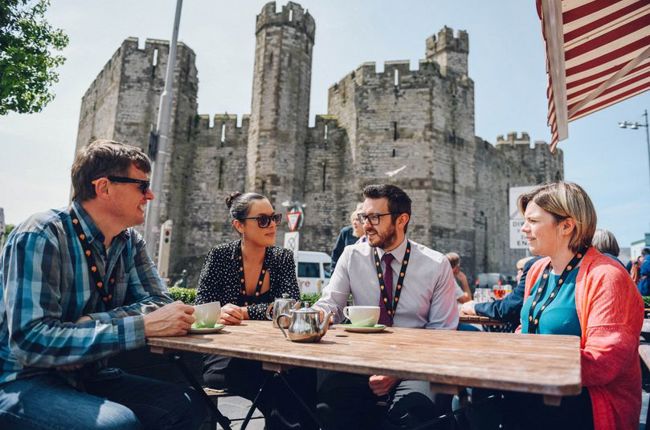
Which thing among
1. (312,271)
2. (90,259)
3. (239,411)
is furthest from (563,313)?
(312,271)

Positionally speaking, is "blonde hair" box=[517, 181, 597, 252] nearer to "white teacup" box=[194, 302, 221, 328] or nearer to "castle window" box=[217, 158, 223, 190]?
"white teacup" box=[194, 302, 221, 328]

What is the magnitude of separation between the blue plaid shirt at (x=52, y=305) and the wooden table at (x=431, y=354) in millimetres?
211

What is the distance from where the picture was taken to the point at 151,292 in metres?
2.38

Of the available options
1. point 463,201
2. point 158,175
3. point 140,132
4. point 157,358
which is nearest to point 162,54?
point 140,132

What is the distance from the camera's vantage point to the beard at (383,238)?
2.73 meters

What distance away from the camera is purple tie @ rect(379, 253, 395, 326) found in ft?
8.73

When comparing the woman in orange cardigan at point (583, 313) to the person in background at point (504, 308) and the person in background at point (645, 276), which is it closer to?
the person in background at point (504, 308)

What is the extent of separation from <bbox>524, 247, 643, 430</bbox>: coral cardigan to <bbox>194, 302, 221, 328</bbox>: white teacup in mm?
1558

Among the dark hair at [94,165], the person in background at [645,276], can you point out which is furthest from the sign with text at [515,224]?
the dark hair at [94,165]

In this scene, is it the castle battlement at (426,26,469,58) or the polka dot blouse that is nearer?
the polka dot blouse

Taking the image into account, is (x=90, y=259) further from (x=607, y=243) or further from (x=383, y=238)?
(x=607, y=243)

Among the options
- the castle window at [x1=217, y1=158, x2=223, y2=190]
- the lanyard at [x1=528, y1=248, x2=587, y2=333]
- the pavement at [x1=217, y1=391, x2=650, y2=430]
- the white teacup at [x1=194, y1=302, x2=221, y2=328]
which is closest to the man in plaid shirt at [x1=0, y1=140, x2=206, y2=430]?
the white teacup at [x1=194, y1=302, x2=221, y2=328]

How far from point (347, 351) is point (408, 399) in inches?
26.9

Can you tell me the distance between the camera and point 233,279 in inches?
118
